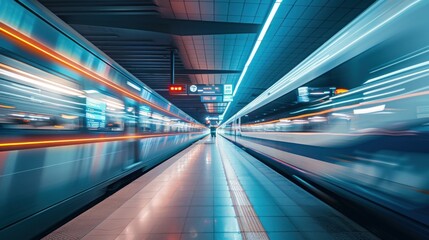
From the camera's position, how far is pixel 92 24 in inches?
259

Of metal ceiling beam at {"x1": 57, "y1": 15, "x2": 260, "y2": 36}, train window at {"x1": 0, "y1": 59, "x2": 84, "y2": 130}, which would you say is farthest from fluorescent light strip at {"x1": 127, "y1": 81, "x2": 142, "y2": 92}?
metal ceiling beam at {"x1": 57, "y1": 15, "x2": 260, "y2": 36}

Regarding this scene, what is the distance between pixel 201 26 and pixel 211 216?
6.45 meters

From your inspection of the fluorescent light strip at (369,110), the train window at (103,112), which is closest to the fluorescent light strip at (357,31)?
the fluorescent light strip at (369,110)

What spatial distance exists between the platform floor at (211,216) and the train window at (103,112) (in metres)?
1.36

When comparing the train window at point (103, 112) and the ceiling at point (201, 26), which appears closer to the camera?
the train window at point (103, 112)

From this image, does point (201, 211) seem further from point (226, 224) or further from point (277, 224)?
point (277, 224)

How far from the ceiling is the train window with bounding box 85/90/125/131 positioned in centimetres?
379

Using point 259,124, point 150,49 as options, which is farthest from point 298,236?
point 150,49

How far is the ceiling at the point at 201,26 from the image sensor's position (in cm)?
609

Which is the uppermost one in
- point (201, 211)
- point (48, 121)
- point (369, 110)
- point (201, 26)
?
point (201, 26)

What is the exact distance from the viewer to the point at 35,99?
2170 millimetres

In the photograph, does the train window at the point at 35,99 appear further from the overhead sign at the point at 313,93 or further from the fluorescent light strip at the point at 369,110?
the overhead sign at the point at 313,93

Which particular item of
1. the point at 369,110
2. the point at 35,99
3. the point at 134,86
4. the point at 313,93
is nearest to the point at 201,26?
the point at 134,86

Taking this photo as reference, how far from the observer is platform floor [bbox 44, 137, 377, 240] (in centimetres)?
238
